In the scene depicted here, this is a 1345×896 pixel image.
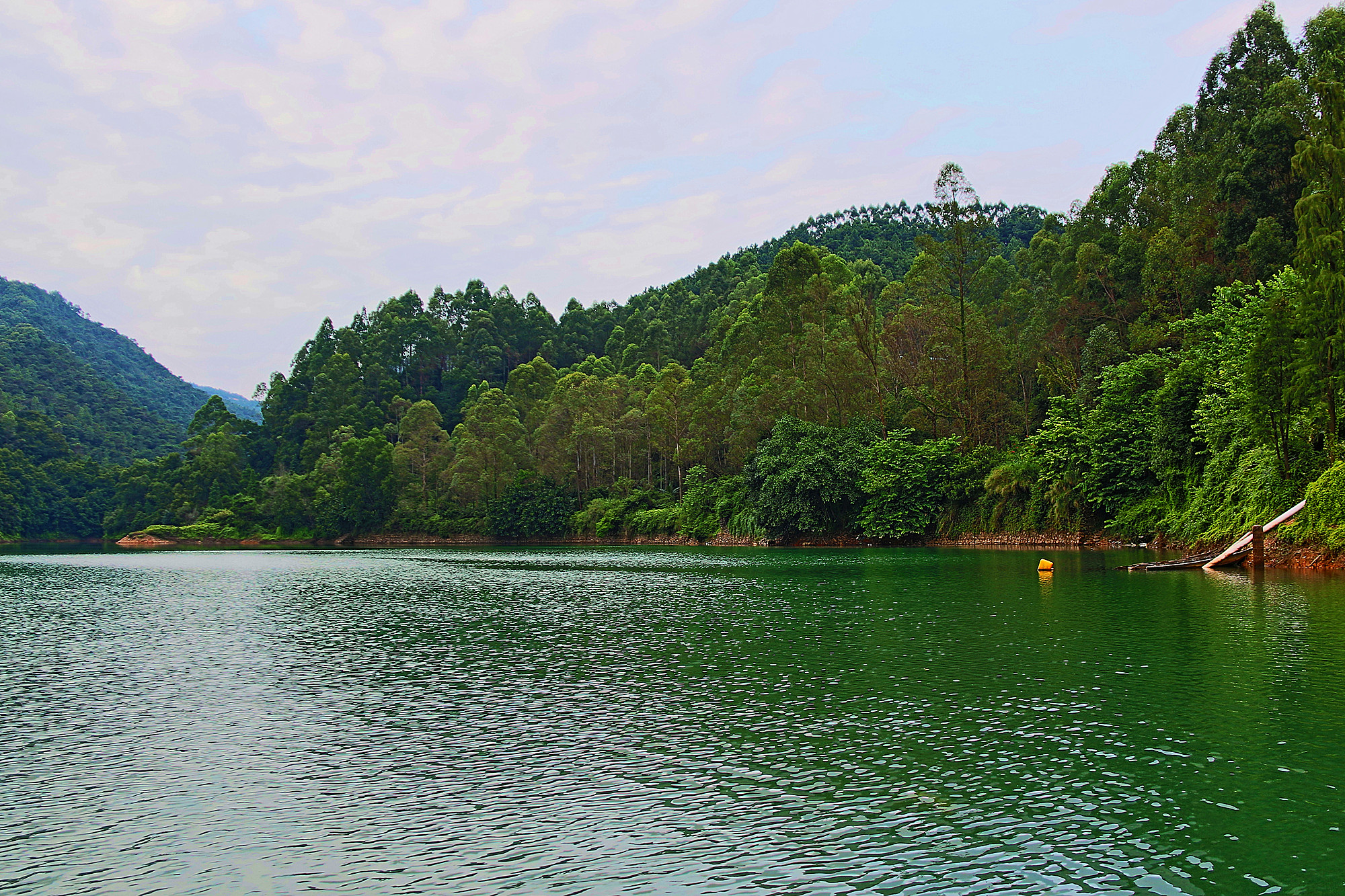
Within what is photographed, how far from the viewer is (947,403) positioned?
74250mm

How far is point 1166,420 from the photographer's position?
50812 millimetres

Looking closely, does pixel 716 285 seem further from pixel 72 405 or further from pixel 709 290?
pixel 72 405

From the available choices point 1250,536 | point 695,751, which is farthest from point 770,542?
point 695,751

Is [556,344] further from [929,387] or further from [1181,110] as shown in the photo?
[1181,110]

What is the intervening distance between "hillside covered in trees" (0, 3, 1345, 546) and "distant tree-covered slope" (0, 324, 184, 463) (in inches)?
674

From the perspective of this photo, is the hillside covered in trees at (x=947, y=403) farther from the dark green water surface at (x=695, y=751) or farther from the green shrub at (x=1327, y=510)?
the dark green water surface at (x=695, y=751)

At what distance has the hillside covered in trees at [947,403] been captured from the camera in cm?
4288

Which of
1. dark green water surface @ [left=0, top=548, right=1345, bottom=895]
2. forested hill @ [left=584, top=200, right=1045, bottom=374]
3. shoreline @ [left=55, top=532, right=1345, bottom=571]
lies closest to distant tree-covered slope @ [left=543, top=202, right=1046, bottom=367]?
forested hill @ [left=584, top=200, right=1045, bottom=374]

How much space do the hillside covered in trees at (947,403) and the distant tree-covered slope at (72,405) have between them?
1712 cm

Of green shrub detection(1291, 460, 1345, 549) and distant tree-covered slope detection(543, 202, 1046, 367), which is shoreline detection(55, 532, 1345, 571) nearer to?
green shrub detection(1291, 460, 1345, 549)

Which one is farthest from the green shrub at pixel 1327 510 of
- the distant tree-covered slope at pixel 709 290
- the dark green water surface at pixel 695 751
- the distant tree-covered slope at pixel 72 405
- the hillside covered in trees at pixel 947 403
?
A: the distant tree-covered slope at pixel 72 405

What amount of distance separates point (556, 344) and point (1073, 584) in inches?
5609

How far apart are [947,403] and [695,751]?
64.2 metres

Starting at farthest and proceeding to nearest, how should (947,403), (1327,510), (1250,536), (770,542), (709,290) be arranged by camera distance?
(709,290) < (770,542) < (947,403) < (1250,536) < (1327,510)
